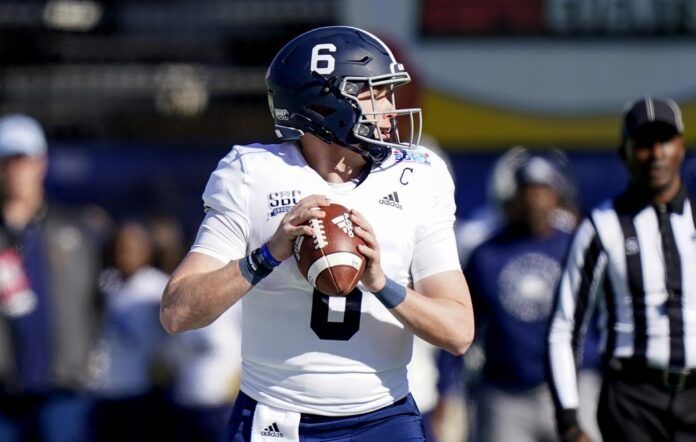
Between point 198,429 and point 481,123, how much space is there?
4.10 m

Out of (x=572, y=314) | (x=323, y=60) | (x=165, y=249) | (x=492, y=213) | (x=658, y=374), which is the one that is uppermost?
(x=323, y=60)

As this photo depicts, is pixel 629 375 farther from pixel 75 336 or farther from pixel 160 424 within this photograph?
pixel 160 424

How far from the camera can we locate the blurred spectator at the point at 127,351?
23.4 feet

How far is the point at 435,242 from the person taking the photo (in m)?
3.29

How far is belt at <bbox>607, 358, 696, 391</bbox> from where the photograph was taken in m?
4.32

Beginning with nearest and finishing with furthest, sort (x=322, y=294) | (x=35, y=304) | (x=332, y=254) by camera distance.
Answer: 1. (x=332, y=254)
2. (x=322, y=294)
3. (x=35, y=304)

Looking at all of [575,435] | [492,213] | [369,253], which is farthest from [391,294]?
[492,213]

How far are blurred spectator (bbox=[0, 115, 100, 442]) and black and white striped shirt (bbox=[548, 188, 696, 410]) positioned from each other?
2141mm

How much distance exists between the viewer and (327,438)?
3232 mm

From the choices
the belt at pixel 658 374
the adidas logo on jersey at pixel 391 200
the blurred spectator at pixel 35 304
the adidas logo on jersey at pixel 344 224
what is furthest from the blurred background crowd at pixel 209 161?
the adidas logo on jersey at pixel 344 224

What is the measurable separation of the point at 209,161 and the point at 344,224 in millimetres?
7568

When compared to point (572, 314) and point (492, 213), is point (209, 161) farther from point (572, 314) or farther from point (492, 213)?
point (572, 314)

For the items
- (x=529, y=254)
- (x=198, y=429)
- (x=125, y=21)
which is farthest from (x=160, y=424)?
(x=125, y=21)

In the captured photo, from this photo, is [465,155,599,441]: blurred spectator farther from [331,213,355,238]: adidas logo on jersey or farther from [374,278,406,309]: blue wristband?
[331,213,355,238]: adidas logo on jersey
